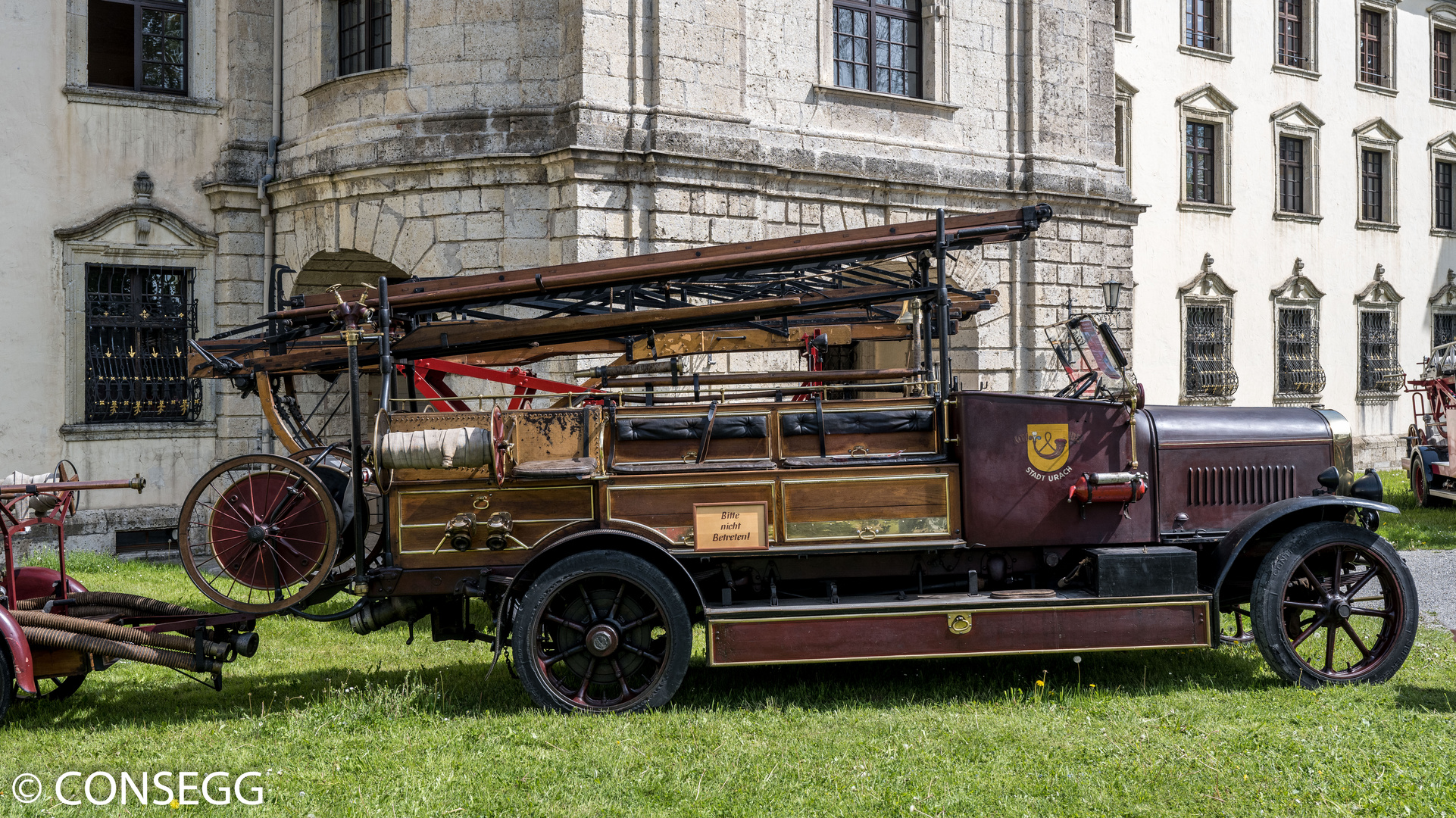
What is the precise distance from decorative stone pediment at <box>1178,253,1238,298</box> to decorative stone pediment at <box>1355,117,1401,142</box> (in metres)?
5.68

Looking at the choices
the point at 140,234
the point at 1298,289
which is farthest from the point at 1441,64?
the point at 140,234

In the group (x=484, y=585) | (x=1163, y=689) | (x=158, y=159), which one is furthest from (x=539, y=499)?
(x=158, y=159)

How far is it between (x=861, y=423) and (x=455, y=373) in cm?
275

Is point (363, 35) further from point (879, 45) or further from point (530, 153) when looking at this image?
point (879, 45)

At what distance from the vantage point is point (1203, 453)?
278 inches

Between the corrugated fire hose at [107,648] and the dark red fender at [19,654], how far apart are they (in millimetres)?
114

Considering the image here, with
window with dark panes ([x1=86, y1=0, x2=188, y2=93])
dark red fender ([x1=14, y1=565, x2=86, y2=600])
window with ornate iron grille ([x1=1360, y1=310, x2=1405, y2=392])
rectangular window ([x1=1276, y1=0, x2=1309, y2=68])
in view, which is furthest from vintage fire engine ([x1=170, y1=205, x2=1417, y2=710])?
window with ornate iron grille ([x1=1360, y1=310, x2=1405, y2=392])

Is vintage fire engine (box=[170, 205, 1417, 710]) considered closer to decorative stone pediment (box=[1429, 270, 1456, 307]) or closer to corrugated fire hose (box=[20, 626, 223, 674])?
corrugated fire hose (box=[20, 626, 223, 674])

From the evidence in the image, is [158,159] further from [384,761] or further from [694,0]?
[384,761]

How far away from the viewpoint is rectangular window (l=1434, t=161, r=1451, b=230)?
27.4m

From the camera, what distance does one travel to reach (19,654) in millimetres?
5969

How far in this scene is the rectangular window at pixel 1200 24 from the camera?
897 inches

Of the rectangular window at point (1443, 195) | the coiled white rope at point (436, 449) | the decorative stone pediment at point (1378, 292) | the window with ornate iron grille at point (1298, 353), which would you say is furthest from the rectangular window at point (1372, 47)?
the coiled white rope at point (436, 449)

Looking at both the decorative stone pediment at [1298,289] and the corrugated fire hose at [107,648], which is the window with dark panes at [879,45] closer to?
the corrugated fire hose at [107,648]
